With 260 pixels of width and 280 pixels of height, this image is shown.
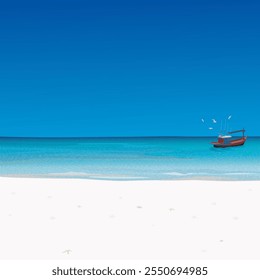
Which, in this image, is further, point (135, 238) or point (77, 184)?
point (77, 184)

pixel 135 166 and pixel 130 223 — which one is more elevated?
pixel 135 166

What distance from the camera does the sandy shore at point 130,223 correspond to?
20.3 feet

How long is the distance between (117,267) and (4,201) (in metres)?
5.41

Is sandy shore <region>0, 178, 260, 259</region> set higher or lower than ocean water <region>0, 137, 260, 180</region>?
lower

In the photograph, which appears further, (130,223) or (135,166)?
(135,166)

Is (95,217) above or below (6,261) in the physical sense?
above

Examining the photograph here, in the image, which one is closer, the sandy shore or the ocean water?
the sandy shore

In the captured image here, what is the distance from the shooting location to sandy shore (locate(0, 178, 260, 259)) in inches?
244

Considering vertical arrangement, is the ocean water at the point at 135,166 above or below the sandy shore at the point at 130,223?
above

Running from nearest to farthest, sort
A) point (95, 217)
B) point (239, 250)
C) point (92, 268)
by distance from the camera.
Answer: point (92, 268) < point (239, 250) < point (95, 217)

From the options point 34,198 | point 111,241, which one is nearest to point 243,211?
point 111,241

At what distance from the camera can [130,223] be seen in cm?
783

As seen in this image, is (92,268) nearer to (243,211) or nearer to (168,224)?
(168,224)

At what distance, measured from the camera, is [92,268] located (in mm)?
5316
